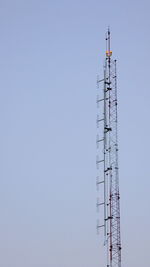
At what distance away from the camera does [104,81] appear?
83625 millimetres

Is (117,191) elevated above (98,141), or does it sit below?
below

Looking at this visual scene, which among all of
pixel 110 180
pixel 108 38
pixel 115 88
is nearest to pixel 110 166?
pixel 110 180

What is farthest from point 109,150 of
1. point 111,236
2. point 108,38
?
point 108,38

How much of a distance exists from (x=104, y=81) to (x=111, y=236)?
23951 mm

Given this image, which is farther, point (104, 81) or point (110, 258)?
point (104, 81)

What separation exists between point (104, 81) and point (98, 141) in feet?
31.8

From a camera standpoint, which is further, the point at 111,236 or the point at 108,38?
the point at 108,38

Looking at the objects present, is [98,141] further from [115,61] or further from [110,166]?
[115,61]

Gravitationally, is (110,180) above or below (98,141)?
below

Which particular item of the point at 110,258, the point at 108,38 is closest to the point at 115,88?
the point at 108,38

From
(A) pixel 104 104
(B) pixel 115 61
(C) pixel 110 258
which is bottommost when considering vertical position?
(C) pixel 110 258

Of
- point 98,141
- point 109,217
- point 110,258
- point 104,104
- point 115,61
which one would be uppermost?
point 115,61

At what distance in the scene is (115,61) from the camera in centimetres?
8400

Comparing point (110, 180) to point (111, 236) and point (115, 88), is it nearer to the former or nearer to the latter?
point (111, 236)
